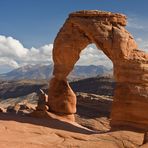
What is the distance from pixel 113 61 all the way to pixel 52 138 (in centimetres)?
826

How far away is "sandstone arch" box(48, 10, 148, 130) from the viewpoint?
2531 centimetres

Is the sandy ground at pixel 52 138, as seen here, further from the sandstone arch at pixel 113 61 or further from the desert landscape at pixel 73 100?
the sandstone arch at pixel 113 61

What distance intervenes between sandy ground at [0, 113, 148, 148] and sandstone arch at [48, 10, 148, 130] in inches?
100

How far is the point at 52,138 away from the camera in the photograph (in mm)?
21000

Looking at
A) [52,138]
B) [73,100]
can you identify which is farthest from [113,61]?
[52,138]

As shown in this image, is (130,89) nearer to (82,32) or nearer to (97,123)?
(82,32)

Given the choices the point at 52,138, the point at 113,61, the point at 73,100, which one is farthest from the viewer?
the point at 73,100

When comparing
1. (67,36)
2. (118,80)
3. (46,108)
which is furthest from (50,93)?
(118,80)

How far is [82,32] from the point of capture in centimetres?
3014

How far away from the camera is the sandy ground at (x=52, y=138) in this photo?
19641 mm

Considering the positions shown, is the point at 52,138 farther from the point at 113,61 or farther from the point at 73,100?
the point at 73,100

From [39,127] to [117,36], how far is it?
334 inches

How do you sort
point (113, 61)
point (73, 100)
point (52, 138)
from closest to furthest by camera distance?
point (52, 138), point (113, 61), point (73, 100)

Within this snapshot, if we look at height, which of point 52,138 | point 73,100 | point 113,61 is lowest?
point 52,138
